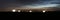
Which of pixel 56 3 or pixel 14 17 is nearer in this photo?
pixel 56 3

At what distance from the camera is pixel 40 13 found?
923 mm

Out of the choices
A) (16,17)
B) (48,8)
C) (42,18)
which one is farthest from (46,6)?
(16,17)

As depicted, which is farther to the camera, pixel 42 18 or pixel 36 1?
pixel 42 18

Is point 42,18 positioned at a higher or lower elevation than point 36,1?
lower

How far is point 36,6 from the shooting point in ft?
2.85

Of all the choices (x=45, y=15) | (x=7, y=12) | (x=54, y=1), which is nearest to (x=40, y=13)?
(x=45, y=15)

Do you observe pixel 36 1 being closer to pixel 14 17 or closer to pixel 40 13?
pixel 40 13

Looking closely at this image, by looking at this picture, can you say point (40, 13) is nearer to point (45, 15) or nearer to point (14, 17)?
point (45, 15)

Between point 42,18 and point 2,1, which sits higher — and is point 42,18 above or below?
below

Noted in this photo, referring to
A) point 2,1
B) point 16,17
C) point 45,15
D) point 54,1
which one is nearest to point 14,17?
point 16,17

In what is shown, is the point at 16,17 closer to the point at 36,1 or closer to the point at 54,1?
the point at 36,1

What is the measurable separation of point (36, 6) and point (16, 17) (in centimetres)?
24

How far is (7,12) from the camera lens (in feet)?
2.98

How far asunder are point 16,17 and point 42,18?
0.26 metres
